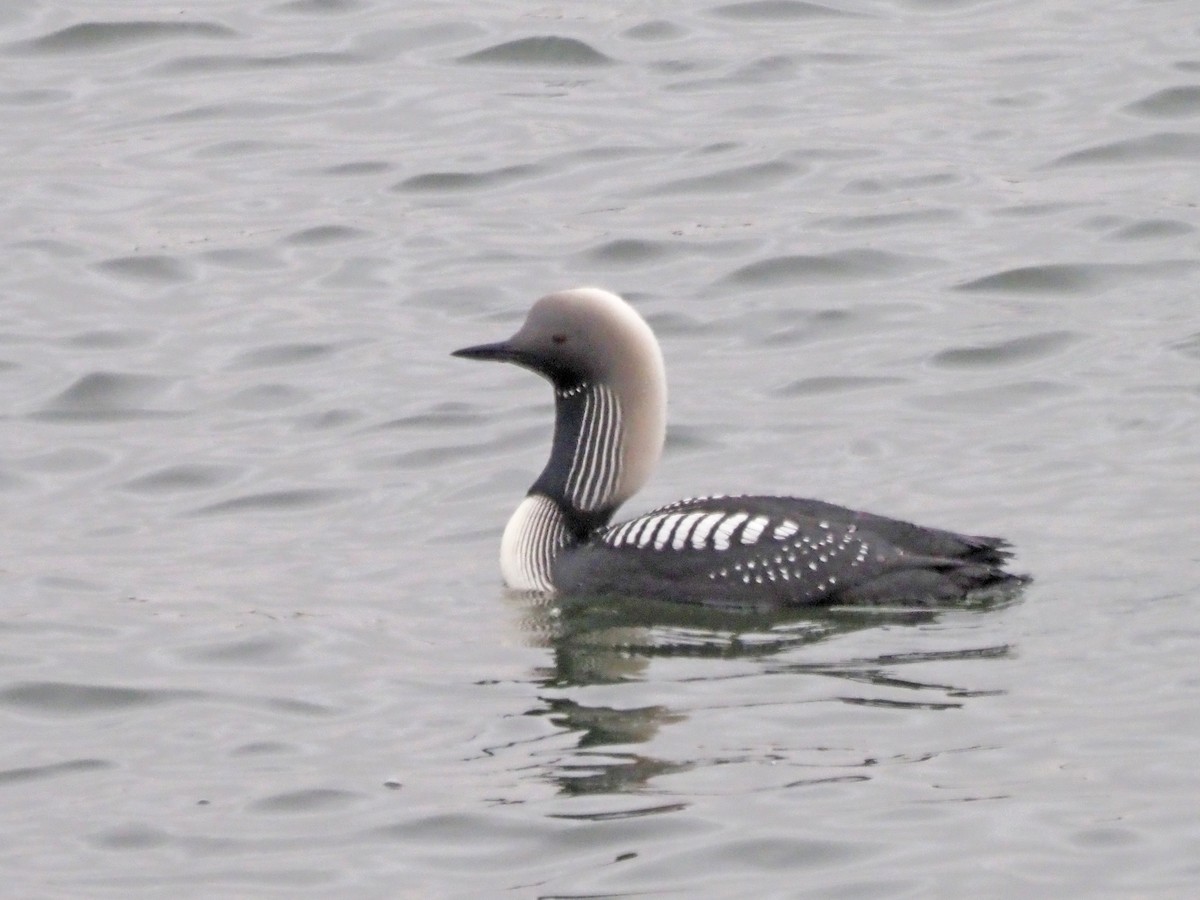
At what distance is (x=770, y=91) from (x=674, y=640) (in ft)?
22.4

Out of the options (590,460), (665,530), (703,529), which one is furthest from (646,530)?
(590,460)

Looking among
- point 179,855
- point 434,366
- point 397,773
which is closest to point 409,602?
point 397,773

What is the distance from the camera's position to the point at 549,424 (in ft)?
32.0

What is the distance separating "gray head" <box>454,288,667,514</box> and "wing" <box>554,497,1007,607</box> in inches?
13.8

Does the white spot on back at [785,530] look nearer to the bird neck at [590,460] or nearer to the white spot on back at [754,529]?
the white spot on back at [754,529]

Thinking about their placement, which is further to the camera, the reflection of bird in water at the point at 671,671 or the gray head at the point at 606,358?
the gray head at the point at 606,358

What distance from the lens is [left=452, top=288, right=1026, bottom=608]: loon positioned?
7.45 m

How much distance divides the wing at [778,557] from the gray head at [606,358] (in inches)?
13.8

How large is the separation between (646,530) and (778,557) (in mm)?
451

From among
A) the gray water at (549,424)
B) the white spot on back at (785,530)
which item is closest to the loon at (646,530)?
the white spot on back at (785,530)

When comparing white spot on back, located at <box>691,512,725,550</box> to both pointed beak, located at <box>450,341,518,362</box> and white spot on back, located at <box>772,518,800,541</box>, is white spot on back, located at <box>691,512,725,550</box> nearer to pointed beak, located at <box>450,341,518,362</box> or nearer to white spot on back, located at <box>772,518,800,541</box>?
white spot on back, located at <box>772,518,800,541</box>

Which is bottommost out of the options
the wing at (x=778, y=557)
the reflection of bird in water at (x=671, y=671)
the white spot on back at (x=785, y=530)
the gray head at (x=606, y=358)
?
the reflection of bird in water at (x=671, y=671)

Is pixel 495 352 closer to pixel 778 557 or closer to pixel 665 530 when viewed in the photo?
pixel 665 530

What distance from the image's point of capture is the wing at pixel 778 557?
7414mm
